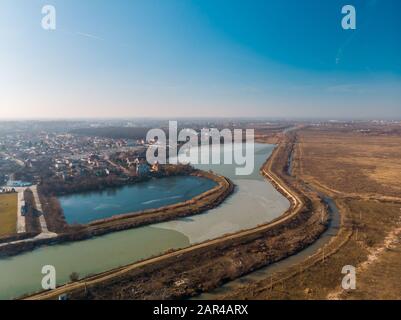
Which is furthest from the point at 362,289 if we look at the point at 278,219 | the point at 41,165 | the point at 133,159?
the point at 41,165

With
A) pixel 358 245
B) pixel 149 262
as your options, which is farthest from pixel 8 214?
pixel 358 245

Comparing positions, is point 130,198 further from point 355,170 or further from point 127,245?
point 355,170

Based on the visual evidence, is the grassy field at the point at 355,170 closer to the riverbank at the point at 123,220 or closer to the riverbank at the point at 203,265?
the riverbank at the point at 203,265

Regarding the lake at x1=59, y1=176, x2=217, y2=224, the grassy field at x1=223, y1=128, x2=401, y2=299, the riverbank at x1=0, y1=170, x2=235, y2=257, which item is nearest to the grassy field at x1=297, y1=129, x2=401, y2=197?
the grassy field at x1=223, y1=128, x2=401, y2=299
